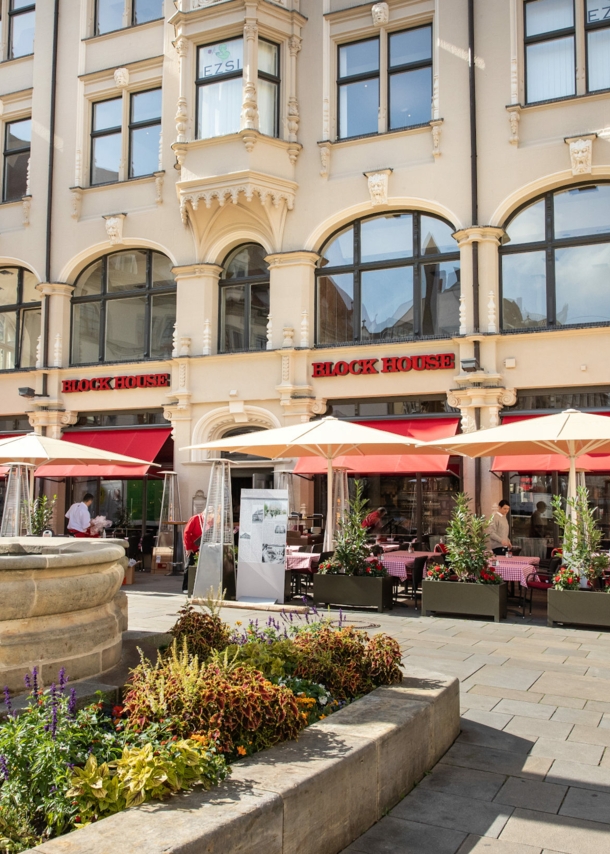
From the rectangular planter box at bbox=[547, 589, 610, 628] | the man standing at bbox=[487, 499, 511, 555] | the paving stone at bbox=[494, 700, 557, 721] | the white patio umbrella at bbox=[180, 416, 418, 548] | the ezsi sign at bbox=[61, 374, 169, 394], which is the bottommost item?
the paving stone at bbox=[494, 700, 557, 721]

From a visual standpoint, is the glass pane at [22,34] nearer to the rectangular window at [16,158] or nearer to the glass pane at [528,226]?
the rectangular window at [16,158]

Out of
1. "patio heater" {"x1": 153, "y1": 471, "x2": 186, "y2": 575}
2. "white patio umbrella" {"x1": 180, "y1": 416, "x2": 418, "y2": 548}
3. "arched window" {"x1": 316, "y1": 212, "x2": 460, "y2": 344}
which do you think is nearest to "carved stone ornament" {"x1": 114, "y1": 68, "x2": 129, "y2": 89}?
"arched window" {"x1": 316, "y1": 212, "x2": 460, "y2": 344}

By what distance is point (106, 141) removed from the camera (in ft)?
68.9

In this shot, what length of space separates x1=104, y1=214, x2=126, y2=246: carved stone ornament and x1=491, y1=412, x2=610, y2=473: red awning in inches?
428

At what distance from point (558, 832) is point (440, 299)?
14.1 metres

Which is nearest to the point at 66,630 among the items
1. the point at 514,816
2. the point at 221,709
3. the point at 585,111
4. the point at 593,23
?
the point at 221,709

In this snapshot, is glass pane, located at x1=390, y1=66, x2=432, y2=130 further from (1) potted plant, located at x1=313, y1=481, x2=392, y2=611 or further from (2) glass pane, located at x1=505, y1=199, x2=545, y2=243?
(1) potted plant, located at x1=313, y1=481, x2=392, y2=611

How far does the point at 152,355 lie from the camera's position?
20125 millimetres

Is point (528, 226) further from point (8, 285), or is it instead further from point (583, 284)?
point (8, 285)

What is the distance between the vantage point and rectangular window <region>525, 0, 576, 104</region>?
16.5 meters

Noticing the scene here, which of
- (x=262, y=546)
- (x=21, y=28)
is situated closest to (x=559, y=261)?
(x=262, y=546)

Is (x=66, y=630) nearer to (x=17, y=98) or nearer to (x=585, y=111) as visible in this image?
(x=585, y=111)

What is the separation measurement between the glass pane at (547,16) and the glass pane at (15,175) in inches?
531

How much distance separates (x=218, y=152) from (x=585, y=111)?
7.97 metres
